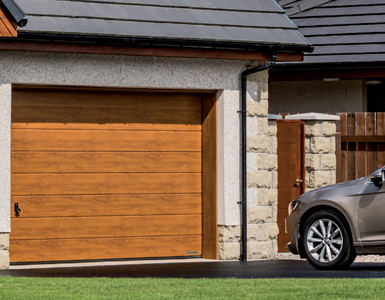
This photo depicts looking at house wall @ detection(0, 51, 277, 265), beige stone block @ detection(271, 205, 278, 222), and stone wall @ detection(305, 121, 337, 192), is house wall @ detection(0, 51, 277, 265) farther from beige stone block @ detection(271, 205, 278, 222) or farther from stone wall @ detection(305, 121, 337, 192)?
stone wall @ detection(305, 121, 337, 192)

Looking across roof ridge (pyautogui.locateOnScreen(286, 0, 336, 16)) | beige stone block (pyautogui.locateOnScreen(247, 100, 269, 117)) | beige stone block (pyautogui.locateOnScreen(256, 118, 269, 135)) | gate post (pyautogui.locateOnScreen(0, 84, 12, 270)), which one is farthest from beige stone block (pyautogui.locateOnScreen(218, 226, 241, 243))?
roof ridge (pyautogui.locateOnScreen(286, 0, 336, 16))

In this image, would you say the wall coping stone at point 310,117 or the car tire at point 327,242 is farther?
the wall coping stone at point 310,117

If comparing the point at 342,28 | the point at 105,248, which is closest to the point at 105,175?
the point at 105,248

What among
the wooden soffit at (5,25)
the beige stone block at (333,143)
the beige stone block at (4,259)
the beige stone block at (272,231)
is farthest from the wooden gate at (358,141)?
the wooden soffit at (5,25)

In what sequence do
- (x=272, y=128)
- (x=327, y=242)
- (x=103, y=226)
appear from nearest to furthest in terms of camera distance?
(x=327, y=242) < (x=103, y=226) < (x=272, y=128)

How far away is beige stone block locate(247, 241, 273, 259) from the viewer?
1361cm

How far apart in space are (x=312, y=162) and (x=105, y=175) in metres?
3.30

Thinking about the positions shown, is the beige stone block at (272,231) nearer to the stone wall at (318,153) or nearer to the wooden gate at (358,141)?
the stone wall at (318,153)

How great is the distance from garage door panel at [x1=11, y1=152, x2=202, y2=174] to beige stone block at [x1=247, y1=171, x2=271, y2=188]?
77cm

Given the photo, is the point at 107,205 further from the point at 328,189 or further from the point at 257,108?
the point at 328,189

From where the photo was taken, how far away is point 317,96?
18156 mm

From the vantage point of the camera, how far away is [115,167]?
1323 cm

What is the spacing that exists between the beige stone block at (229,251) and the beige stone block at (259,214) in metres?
0.43

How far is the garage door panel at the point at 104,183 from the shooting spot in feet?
41.8
